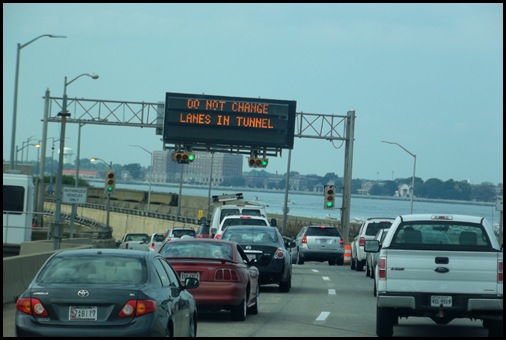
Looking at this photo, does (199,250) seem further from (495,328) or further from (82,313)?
(82,313)

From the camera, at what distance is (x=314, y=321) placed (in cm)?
1733

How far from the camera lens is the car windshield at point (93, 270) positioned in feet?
36.2

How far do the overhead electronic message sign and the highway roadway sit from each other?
2199 centimetres

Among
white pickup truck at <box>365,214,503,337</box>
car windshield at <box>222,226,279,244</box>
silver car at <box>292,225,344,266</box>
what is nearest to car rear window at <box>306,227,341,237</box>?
silver car at <box>292,225,344,266</box>

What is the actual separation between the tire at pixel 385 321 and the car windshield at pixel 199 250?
3.62 metres

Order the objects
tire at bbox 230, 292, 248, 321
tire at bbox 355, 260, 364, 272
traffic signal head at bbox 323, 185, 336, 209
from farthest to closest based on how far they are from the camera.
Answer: traffic signal head at bbox 323, 185, 336, 209 → tire at bbox 355, 260, 364, 272 → tire at bbox 230, 292, 248, 321

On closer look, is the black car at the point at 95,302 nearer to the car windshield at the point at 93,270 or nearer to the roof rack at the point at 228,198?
the car windshield at the point at 93,270

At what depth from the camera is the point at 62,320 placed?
10539 millimetres

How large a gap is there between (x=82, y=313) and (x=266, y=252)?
13.3m

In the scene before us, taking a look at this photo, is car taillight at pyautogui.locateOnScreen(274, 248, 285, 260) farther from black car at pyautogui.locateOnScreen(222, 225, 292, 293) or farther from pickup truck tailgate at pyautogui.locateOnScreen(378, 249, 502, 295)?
pickup truck tailgate at pyautogui.locateOnScreen(378, 249, 502, 295)

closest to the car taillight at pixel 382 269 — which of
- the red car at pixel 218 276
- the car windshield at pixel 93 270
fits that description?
the red car at pixel 218 276

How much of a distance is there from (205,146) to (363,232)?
14.5 meters

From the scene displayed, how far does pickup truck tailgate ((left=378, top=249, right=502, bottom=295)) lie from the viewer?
1402 cm

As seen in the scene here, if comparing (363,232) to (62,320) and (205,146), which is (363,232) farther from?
(62,320)
